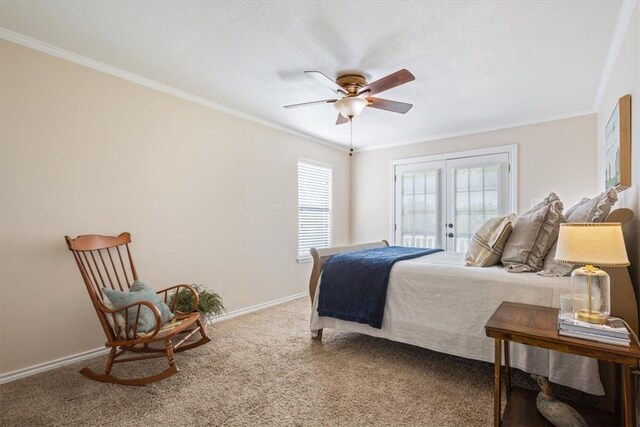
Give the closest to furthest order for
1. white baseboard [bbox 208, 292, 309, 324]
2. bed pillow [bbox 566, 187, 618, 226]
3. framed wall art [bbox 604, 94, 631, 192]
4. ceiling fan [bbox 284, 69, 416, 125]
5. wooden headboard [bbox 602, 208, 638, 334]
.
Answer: wooden headboard [bbox 602, 208, 638, 334], bed pillow [bbox 566, 187, 618, 226], framed wall art [bbox 604, 94, 631, 192], ceiling fan [bbox 284, 69, 416, 125], white baseboard [bbox 208, 292, 309, 324]

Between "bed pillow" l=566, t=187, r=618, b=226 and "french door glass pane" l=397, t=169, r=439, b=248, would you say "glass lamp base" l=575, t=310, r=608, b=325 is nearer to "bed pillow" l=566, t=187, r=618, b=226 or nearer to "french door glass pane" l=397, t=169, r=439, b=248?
"bed pillow" l=566, t=187, r=618, b=226

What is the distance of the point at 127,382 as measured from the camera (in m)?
2.21

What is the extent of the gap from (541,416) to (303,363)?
1.56m

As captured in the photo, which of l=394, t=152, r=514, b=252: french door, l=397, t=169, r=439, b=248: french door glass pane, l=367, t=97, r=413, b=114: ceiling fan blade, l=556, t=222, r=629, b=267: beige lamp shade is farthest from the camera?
l=397, t=169, r=439, b=248: french door glass pane

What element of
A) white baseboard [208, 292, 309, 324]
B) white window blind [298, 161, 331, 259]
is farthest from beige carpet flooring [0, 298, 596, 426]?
white window blind [298, 161, 331, 259]

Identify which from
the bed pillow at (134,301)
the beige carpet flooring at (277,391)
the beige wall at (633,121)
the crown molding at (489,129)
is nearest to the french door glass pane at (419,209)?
the crown molding at (489,129)

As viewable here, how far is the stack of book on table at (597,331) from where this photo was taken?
1350 mm

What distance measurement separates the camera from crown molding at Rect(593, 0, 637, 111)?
204 cm

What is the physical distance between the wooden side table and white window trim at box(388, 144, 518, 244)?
306 centimetres

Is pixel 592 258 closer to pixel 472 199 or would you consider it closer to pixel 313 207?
pixel 472 199

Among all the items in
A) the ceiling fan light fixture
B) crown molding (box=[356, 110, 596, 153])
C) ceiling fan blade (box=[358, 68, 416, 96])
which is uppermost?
crown molding (box=[356, 110, 596, 153])

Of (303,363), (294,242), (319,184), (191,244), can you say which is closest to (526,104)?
(319,184)

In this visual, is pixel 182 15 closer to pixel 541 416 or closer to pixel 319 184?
pixel 541 416

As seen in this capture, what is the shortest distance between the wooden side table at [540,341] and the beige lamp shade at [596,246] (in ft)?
1.10
